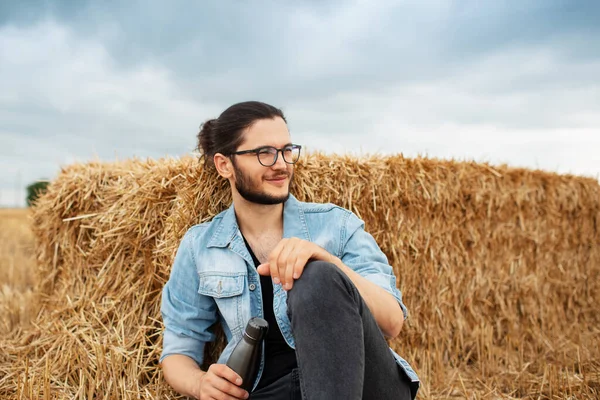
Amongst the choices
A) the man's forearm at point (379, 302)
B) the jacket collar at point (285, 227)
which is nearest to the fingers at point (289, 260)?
the man's forearm at point (379, 302)

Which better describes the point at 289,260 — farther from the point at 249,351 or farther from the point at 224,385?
the point at 224,385

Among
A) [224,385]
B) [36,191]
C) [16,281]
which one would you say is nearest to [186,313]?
[224,385]

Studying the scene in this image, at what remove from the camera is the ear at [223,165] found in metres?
2.58

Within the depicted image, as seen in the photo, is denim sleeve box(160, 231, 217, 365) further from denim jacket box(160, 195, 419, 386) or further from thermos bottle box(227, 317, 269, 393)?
thermos bottle box(227, 317, 269, 393)

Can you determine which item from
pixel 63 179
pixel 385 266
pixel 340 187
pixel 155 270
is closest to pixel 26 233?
pixel 63 179

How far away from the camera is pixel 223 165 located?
2609mm

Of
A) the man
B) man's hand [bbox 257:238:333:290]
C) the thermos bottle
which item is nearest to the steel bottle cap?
the thermos bottle

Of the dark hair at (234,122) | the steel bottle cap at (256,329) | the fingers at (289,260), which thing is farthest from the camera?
the dark hair at (234,122)

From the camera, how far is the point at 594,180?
6.07m

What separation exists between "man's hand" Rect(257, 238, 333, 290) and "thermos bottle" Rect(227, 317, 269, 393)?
261mm

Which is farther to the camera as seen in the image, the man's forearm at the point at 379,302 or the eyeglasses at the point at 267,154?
the eyeglasses at the point at 267,154

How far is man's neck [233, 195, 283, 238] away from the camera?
2572 mm

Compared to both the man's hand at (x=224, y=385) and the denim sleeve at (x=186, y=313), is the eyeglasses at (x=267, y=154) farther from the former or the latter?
the man's hand at (x=224, y=385)

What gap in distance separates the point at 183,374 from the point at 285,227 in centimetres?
84
